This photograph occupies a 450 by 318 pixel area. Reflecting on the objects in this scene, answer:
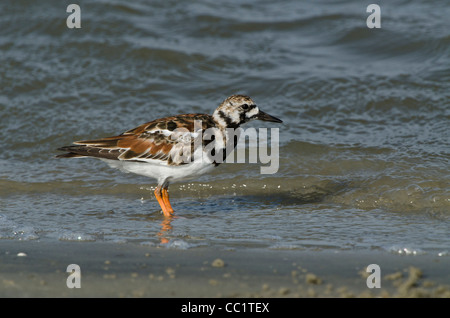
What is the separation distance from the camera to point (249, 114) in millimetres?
5820

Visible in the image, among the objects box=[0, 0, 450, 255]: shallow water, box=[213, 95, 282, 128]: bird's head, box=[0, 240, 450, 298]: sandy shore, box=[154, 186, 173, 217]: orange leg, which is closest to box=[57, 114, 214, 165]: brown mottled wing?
box=[213, 95, 282, 128]: bird's head

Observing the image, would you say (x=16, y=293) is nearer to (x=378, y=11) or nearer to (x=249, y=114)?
(x=249, y=114)

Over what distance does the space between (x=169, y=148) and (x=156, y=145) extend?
134mm

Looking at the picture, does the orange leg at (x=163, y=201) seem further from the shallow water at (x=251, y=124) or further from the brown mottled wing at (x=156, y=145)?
the brown mottled wing at (x=156, y=145)

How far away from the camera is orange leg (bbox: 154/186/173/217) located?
5.62m

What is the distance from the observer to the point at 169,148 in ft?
17.8

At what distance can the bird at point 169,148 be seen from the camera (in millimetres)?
5379

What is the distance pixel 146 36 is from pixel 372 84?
13.3 feet

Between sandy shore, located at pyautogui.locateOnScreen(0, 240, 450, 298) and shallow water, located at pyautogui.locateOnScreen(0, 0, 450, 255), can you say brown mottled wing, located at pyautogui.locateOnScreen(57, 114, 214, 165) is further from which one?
sandy shore, located at pyautogui.locateOnScreen(0, 240, 450, 298)

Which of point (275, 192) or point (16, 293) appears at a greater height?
point (275, 192)

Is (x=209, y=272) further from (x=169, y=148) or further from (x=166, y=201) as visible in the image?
(x=166, y=201)

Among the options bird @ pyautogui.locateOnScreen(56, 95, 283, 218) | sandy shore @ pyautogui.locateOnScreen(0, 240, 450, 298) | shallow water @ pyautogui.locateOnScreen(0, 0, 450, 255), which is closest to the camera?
sandy shore @ pyautogui.locateOnScreen(0, 240, 450, 298)

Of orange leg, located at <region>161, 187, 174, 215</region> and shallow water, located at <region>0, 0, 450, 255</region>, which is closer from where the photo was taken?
shallow water, located at <region>0, 0, 450, 255</region>
